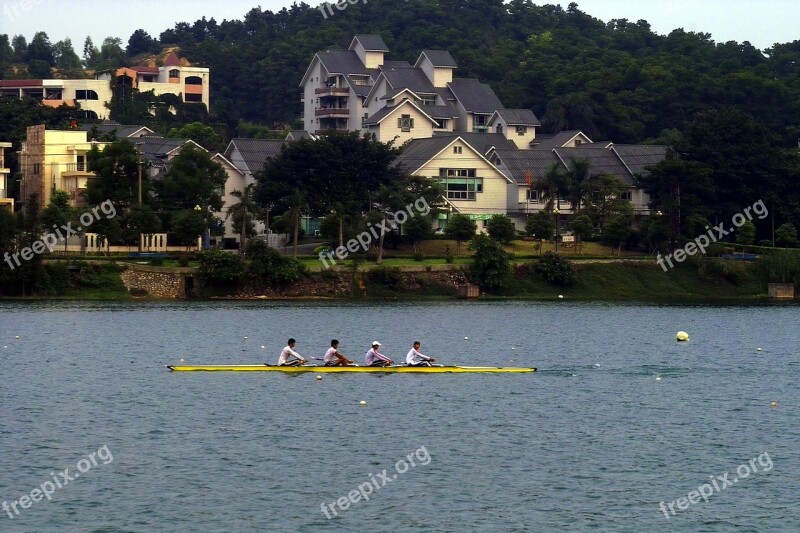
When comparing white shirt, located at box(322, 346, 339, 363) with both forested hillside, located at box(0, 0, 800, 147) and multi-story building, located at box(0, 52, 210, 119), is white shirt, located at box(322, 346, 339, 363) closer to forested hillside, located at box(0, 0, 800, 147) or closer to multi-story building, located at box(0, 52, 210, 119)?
forested hillside, located at box(0, 0, 800, 147)

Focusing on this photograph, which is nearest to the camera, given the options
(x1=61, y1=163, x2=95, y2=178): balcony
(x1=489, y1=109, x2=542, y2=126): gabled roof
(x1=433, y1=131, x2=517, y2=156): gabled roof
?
(x1=61, y1=163, x2=95, y2=178): balcony

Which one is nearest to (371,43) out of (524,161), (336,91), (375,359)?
(336,91)

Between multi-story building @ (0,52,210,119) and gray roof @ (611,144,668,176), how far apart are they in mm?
74256

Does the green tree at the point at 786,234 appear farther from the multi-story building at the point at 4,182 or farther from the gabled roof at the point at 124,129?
the gabled roof at the point at 124,129

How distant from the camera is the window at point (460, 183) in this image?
408 feet

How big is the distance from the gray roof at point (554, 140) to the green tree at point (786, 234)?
33801mm

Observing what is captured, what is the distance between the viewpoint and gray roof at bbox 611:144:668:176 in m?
131

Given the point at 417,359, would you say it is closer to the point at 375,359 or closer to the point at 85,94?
the point at 375,359

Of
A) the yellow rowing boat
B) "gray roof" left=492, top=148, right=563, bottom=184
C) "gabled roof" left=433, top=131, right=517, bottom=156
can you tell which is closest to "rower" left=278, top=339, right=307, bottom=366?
the yellow rowing boat

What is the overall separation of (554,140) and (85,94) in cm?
6996

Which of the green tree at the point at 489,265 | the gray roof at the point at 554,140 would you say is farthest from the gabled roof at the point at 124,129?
the green tree at the point at 489,265

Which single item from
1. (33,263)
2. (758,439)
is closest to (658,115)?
(33,263)

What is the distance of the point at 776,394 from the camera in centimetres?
5406

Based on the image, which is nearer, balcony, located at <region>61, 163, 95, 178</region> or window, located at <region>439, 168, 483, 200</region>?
balcony, located at <region>61, 163, 95, 178</region>
